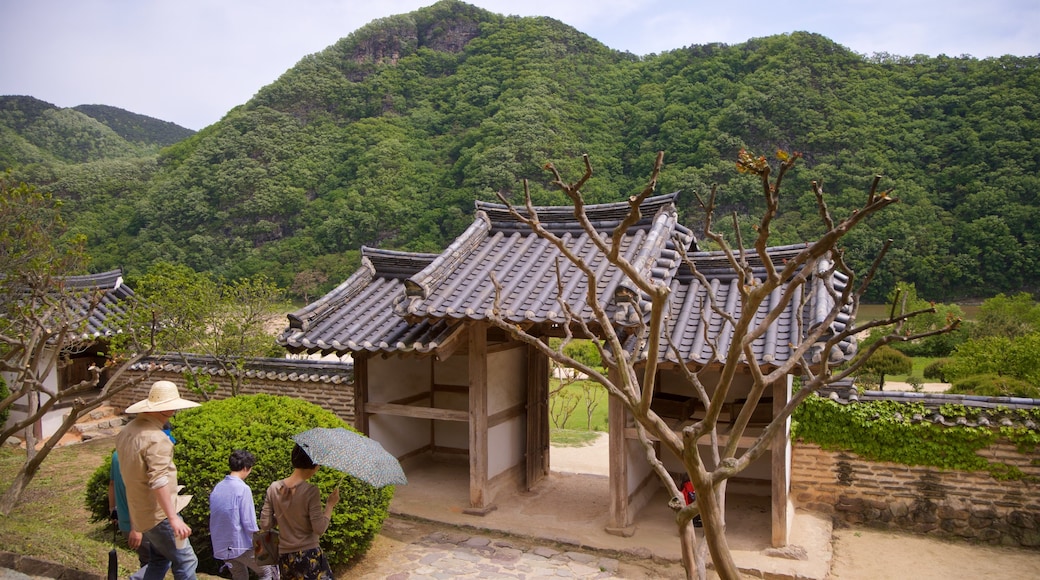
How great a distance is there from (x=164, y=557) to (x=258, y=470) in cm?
186

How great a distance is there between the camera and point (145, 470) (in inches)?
164

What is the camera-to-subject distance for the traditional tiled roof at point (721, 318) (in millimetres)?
6965

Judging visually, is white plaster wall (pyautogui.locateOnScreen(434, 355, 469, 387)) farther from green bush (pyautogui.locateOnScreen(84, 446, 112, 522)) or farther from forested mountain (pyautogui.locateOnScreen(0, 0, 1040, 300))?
forested mountain (pyautogui.locateOnScreen(0, 0, 1040, 300))

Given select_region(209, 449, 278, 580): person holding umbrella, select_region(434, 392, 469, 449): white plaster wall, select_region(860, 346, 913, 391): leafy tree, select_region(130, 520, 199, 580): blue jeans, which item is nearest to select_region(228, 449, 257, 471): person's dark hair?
select_region(209, 449, 278, 580): person holding umbrella

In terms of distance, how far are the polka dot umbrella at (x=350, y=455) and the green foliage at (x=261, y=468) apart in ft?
5.00

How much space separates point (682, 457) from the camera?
273cm

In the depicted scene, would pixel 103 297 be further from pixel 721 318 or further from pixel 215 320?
pixel 721 318

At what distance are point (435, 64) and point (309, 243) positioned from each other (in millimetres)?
21829

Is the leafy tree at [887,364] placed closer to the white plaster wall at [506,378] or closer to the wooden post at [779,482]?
the white plaster wall at [506,378]

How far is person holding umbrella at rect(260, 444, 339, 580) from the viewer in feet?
14.7

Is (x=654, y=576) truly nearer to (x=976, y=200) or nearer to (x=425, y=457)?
(x=425, y=457)

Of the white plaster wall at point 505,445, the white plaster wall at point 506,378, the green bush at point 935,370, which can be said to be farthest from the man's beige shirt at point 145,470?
the green bush at point 935,370

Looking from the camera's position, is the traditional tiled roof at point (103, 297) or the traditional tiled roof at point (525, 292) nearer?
the traditional tiled roof at point (525, 292)

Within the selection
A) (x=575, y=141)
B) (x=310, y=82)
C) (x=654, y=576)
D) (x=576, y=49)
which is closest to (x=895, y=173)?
(x=575, y=141)
